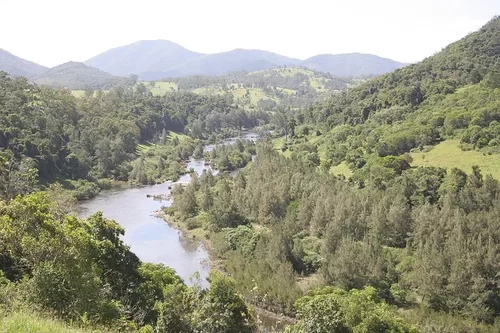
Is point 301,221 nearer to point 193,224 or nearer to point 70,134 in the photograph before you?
point 193,224

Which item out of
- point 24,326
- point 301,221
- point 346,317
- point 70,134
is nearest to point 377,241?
point 301,221

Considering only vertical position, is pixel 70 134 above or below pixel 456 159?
below

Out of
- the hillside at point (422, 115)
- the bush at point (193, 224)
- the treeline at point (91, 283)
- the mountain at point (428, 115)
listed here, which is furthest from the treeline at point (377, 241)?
the mountain at point (428, 115)

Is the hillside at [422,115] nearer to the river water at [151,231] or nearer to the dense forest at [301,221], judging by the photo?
the dense forest at [301,221]

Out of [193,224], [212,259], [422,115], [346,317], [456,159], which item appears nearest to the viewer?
[346,317]

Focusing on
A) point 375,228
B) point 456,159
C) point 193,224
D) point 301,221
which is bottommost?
point 193,224

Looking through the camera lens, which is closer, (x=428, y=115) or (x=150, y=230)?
(x=150, y=230)

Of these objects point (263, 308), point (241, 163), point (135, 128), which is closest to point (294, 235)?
point (263, 308)
